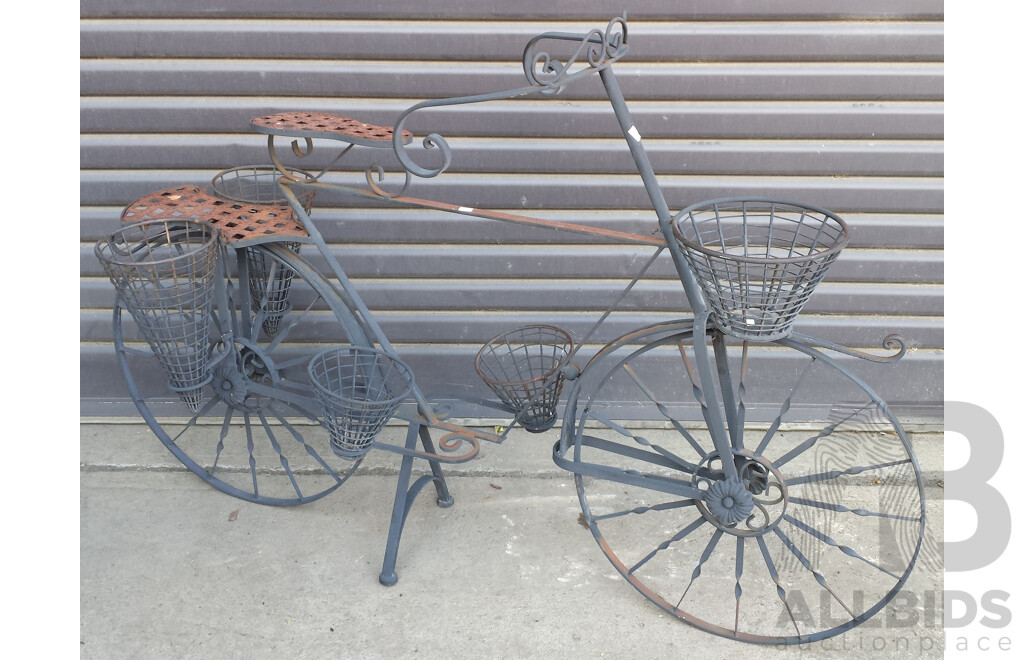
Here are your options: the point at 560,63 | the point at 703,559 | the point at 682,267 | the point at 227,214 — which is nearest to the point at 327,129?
the point at 227,214

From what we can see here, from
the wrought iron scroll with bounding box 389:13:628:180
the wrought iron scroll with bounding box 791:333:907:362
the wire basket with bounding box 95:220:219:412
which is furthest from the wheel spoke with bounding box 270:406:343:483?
the wrought iron scroll with bounding box 791:333:907:362

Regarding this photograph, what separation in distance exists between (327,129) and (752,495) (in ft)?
6.23

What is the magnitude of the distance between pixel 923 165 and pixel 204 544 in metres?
3.32

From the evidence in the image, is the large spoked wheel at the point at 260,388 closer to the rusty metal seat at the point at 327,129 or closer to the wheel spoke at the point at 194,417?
the wheel spoke at the point at 194,417

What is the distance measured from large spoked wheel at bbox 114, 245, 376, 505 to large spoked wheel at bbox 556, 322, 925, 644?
1116 mm

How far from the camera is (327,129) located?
3.05 m

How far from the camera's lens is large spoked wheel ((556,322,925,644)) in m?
2.99

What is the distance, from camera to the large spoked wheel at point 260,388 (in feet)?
11.2

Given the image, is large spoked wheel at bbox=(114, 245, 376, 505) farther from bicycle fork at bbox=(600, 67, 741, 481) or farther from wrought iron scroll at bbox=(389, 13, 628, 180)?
bicycle fork at bbox=(600, 67, 741, 481)

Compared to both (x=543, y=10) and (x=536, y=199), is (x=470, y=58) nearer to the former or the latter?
Answer: (x=543, y=10)

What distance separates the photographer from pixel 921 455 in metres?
3.96

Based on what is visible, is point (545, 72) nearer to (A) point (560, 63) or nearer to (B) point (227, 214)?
(A) point (560, 63)

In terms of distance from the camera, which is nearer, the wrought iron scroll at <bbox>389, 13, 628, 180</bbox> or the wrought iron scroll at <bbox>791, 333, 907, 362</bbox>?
the wrought iron scroll at <bbox>389, 13, 628, 180</bbox>

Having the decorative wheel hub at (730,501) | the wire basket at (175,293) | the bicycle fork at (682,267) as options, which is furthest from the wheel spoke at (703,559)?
the wire basket at (175,293)
